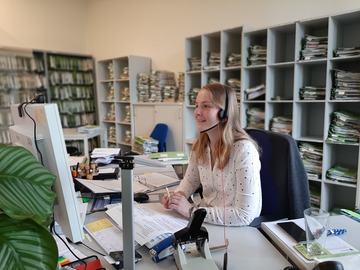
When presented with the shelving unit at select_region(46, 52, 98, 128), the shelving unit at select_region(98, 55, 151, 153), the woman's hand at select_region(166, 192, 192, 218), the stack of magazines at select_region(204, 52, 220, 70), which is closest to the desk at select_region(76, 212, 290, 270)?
the woman's hand at select_region(166, 192, 192, 218)

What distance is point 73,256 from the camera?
0.99 metres

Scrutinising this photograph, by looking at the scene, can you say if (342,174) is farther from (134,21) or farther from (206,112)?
(134,21)

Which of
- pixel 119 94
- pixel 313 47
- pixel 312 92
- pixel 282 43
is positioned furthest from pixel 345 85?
pixel 119 94

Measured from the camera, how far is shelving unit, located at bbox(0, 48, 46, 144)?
4.59 metres

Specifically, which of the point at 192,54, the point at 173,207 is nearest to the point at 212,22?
the point at 192,54

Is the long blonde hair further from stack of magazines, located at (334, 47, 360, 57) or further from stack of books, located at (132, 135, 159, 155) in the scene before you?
stack of books, located at (132, 135, 159, 155)

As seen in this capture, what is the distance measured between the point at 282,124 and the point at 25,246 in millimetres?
2679

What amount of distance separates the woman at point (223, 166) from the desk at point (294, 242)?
0.15m

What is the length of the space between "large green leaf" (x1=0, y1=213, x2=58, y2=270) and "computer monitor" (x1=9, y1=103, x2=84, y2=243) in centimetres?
16

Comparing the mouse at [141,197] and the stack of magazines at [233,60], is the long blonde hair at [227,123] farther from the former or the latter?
the stack of magazines at [233,60]

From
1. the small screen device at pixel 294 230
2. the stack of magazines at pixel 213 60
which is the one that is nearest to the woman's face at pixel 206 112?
the small screen device at pixel 294 230

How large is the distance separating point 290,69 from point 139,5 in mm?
2853

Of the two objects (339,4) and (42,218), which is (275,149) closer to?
(42,218)

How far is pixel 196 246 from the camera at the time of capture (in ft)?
3.20
